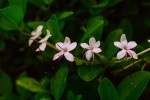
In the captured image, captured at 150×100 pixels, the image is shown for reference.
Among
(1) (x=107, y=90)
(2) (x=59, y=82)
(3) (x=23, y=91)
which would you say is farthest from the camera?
A: (3) (x=23, y=91)

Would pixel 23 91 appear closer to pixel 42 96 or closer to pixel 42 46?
pixel 42 96

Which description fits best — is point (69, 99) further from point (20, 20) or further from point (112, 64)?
point (20, 20)

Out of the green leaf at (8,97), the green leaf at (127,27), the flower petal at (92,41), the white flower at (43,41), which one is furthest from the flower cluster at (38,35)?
the green leaf at (127,27)

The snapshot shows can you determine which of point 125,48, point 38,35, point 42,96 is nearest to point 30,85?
point 42,96

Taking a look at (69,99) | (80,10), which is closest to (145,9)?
(80,10)

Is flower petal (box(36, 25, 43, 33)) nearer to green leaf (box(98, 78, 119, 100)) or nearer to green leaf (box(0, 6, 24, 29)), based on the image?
green leaf (box(0, 6, 24, 29))

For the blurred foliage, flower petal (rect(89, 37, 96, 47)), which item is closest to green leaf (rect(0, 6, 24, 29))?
the blurred foliage

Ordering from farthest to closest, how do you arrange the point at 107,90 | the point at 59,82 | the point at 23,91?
the point at 23,91 → the point at 59,82 → the point at 107,90
